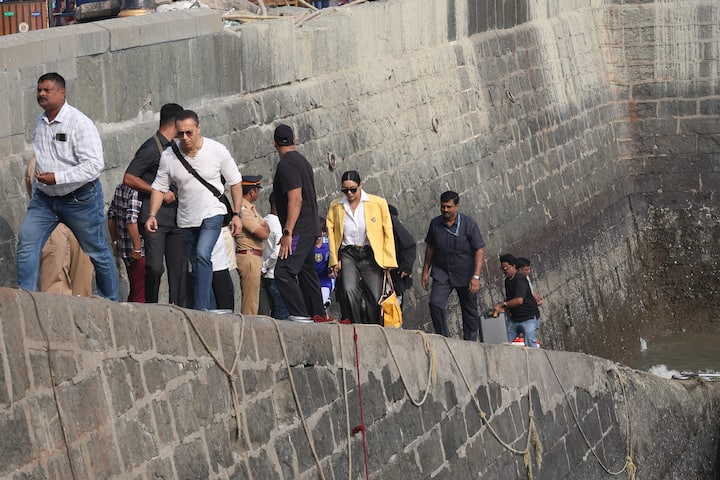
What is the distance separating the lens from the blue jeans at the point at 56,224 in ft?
29.0

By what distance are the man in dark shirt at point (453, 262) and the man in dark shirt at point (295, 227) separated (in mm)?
2056

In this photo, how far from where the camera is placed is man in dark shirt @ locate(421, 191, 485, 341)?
13.1m

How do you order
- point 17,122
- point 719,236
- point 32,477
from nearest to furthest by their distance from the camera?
point 32,477, point 17,122, point 719,236

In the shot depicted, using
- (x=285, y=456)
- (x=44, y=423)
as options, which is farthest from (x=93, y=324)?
(x=285, y=456)

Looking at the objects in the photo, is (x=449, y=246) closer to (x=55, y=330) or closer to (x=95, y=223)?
(x=95, y=223)

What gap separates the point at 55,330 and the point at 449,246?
7.38 m

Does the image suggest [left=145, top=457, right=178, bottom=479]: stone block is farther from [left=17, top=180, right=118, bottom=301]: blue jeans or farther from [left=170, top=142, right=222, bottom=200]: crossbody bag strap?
[left=170, top=142, right=222, bottom=200]: crossbody bag strap

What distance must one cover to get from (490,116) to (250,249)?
25.7ft

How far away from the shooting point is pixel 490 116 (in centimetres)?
1870

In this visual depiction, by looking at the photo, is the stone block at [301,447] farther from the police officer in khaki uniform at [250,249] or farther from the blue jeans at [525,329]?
the blue jeans at [525,329]

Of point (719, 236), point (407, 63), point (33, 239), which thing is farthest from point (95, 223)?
point (719, 236)

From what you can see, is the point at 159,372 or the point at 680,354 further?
the point at 680,354

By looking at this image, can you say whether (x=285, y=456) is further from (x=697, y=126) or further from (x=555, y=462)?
(x=697, y=126)

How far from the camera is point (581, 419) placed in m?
12.1
